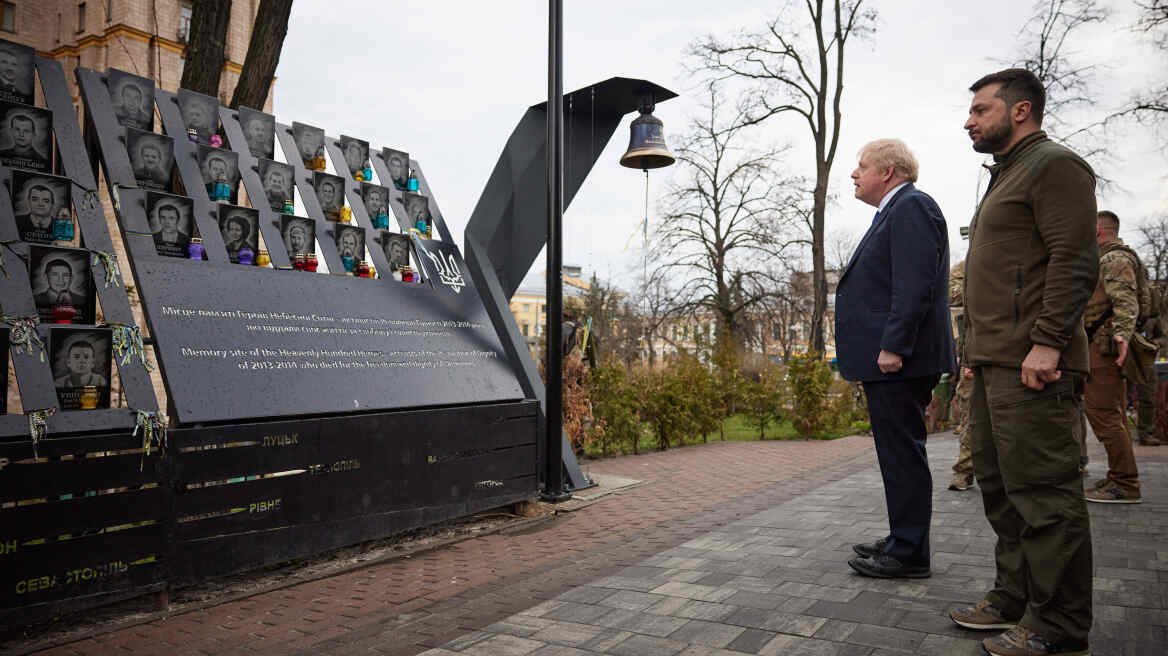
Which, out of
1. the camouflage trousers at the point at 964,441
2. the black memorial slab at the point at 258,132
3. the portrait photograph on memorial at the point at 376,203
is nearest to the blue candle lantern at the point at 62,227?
the black memorial slab at the point at 258,132

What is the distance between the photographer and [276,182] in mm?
5613

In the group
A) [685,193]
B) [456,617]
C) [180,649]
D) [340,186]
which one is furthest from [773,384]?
[685,193]

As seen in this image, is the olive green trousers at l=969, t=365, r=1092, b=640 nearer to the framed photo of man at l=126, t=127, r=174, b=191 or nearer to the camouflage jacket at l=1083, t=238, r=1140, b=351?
the camouflage jacket at l=1083, t=238, r=1140, b=351

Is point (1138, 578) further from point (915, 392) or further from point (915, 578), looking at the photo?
point (915, 392)

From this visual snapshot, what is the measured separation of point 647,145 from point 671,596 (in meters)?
4.40

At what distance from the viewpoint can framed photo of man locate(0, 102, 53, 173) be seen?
416 centimetres

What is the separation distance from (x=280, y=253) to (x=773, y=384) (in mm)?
9822

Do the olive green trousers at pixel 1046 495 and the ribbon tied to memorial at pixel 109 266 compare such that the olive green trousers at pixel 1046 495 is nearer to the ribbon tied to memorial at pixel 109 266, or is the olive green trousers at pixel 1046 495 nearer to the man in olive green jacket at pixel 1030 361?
the man in olive green jacket at pixel 1030 361

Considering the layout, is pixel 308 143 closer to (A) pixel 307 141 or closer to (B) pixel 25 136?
(A) pixel 307 141

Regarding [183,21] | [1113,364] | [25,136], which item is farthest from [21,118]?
[183,21]

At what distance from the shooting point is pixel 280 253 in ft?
17.5

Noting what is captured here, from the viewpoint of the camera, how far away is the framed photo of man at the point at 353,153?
252 inches

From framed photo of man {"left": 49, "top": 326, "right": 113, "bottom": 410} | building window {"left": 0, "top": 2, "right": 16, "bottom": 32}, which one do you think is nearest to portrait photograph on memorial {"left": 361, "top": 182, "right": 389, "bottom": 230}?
framed photo of man {"left": 49, "top": 326, "right": 113, "bottom": 410}

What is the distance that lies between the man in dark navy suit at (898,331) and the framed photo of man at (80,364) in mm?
3829
